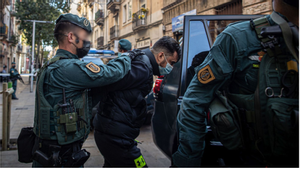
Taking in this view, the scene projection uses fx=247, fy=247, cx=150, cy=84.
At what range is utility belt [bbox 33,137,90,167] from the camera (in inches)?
68.5

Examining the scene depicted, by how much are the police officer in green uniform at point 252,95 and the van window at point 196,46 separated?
1108 millimetres

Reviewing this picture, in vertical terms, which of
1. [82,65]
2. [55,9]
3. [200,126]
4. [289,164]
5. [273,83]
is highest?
[55,9]

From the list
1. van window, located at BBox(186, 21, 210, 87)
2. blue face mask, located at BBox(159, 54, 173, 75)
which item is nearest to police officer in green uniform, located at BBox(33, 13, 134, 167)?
blue face mask, located at BBox(159, 54, 173, 75)

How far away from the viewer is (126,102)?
79.2 inches

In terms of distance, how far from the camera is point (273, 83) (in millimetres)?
1266

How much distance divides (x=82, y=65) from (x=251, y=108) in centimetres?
118

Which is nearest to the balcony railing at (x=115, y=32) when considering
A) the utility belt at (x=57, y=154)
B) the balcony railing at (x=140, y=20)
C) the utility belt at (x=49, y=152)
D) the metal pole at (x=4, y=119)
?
the balcony railing at (x=140, y=20)

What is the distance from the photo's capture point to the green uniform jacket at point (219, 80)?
55.0 inches

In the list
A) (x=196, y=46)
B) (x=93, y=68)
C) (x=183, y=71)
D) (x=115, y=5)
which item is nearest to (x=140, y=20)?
(x=115, y=5)

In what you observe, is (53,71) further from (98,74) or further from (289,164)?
(289,164)

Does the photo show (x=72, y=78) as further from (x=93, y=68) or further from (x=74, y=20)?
(x=74, y=20)

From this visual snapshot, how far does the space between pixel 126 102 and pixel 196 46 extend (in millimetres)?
1118

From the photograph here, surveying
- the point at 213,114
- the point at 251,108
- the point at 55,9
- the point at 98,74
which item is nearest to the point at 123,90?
the point at 98,74

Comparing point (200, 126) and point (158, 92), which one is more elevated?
point (158, 92)
